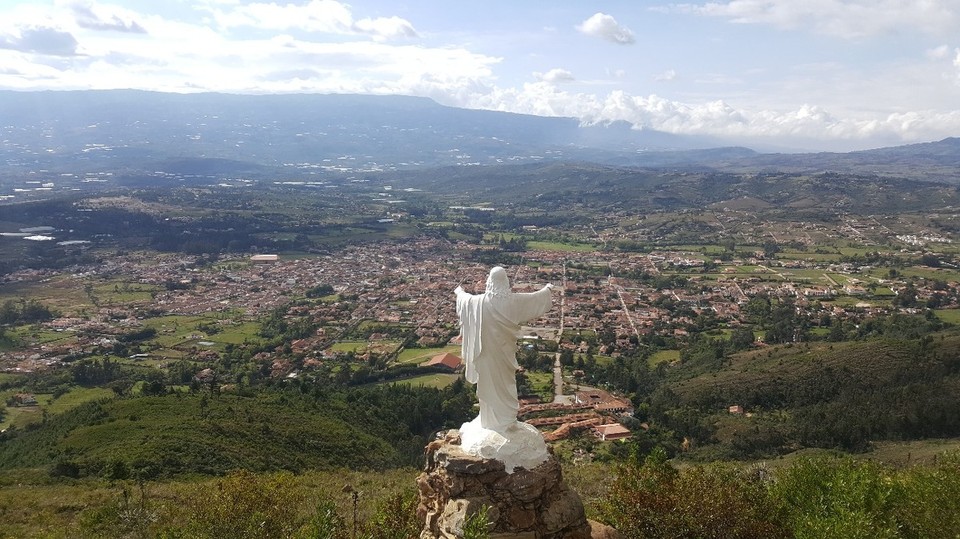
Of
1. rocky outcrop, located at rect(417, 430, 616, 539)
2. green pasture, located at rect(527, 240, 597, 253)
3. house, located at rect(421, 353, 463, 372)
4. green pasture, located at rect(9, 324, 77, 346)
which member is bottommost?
green pasture, located at rect(9, 324, 77, 346)

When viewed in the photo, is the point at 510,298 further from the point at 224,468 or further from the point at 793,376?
the point at 793,376

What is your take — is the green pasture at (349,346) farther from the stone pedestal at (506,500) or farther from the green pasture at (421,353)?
the stone pedestal at (506,500)

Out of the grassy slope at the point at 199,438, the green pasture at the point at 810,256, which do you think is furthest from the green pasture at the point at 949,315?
the grassy slope at the point at 199,438

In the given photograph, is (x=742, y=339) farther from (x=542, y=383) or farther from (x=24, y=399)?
(x=24, y=399)

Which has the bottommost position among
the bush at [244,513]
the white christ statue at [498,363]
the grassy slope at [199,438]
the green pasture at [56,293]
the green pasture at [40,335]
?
the green pasture at [56,293]

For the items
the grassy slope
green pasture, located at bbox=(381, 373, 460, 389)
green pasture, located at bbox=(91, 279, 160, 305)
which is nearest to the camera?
the grassy slope

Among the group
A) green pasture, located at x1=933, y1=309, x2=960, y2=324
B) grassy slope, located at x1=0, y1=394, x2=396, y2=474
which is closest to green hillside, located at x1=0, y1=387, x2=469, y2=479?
grassy slope, located at x1=0, y1=394, x2=396, y2=474

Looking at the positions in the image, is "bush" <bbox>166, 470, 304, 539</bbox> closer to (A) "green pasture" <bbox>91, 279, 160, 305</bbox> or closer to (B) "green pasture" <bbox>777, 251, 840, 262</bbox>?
(A) "green pasture" <bbox>91, 279, 160, 305</bbox>
